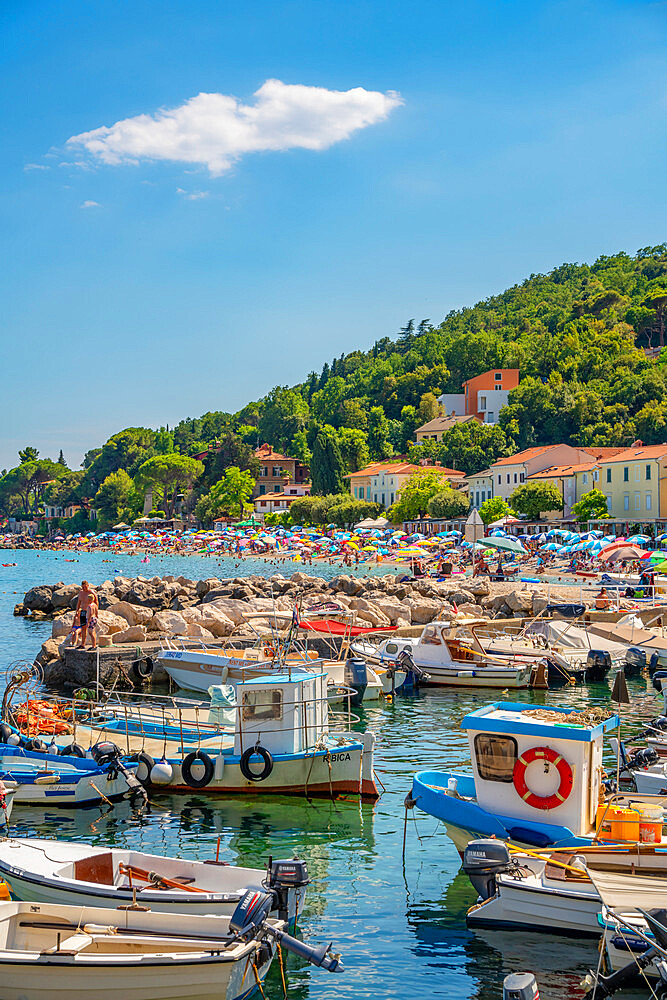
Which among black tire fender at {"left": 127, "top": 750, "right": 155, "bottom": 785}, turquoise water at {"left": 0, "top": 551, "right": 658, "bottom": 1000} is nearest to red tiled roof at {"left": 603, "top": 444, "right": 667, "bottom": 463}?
turquoise water at {"left": 0, "top": 551, "right": 658, "bottom": 1000}

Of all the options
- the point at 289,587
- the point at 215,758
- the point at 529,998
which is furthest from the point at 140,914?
the point at 289,587

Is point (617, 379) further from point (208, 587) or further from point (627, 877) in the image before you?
point (627, 877)

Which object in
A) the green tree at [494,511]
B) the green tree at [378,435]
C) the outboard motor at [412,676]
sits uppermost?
the green tree at [378,435]

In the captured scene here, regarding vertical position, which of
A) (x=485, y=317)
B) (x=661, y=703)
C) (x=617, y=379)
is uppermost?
(x=485, y=317)

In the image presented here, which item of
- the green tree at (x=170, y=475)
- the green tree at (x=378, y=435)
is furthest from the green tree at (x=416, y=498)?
the green tree at (x=170, y=475)

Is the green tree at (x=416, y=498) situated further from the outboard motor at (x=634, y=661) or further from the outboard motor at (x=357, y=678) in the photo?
the outboard motor at (x=357, y=678)

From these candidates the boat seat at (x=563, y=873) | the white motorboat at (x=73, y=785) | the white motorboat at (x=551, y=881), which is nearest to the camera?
the white motorboat at (x=551, y=881)

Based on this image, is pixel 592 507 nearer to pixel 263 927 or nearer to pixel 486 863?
pixel 486 863

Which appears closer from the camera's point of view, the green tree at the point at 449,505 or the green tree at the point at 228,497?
the green tree at the point at 449,505

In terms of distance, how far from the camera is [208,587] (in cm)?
4909

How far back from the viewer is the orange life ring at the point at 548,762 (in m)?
11.7

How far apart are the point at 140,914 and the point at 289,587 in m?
41.9

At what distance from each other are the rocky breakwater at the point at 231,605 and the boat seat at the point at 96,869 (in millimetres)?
17230

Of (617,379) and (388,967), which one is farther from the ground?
(617,379)
